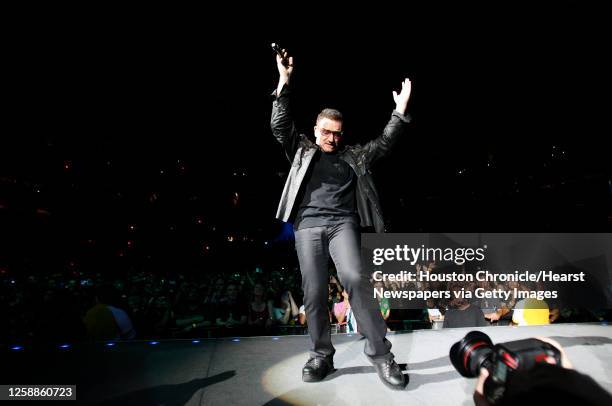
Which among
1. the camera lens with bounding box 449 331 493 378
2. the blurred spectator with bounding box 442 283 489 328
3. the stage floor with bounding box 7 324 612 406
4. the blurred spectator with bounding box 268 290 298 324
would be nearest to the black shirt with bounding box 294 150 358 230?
the stage floor with bounding box 7 324 612 406

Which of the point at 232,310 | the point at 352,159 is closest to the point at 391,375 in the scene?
the point at 352,159

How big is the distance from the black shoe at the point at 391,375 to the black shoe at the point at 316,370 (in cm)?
31

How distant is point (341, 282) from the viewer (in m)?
2.35

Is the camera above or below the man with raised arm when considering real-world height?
below

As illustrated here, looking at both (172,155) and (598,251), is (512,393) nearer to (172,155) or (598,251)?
(598,251)

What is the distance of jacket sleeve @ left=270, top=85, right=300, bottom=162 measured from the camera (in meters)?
2.37

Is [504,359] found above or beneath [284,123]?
beneath

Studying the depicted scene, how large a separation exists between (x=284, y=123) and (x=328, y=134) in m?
0.31

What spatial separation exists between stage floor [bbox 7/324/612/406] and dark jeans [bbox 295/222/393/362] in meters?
0.20

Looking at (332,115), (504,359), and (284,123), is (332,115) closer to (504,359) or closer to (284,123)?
(284,123)

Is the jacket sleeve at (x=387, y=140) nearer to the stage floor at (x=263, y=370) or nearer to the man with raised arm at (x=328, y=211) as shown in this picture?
the man with raised arm at (x=328, y=211)

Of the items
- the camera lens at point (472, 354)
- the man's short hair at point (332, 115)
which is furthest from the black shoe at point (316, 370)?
the man's short hair at point (332, 115)

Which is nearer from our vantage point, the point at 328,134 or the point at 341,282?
the point at 341,282

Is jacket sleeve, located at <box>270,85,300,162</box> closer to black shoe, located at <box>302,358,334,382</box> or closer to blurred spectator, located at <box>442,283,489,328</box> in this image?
black shoe, located at <box>302,358,334,382</box>
